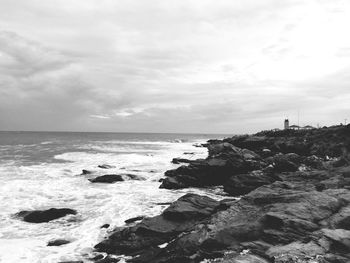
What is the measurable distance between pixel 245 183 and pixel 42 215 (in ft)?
37.5

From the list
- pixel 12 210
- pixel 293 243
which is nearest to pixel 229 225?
pixel 293 243

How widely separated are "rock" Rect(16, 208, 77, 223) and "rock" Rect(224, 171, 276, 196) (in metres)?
9.23

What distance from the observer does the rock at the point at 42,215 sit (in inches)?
632

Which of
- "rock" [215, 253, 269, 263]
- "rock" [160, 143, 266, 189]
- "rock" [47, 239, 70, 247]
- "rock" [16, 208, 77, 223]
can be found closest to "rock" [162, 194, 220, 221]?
"rock" [47, 239, 70, 247]

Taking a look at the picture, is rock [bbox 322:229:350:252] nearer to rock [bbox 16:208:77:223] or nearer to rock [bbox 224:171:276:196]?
rock [bbox 224:171:276:196]

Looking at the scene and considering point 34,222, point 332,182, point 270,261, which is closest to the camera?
point 270,261

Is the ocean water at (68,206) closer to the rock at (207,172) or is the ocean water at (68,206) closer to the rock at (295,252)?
the rock at (207,172)

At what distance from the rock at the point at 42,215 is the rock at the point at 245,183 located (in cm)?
923

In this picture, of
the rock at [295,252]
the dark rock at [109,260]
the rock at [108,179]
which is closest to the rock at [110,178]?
the rock at [108,179]

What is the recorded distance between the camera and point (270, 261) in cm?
884

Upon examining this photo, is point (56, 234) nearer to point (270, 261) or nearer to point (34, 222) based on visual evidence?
point (34, 222)

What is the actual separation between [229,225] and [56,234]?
7.34m

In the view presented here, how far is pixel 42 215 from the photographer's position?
16219mm

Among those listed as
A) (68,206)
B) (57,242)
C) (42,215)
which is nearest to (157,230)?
(57,242)
